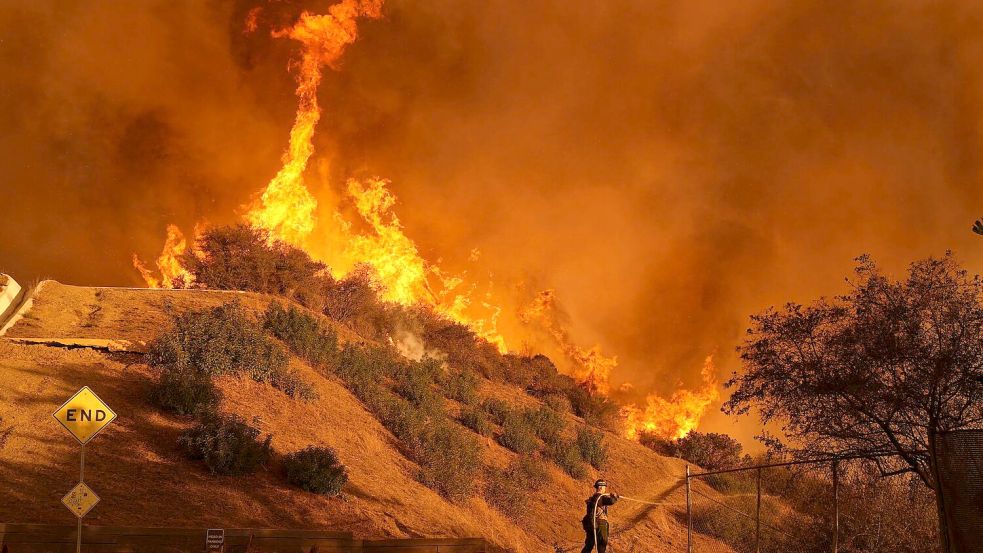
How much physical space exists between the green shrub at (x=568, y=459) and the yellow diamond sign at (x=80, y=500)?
2125 cm

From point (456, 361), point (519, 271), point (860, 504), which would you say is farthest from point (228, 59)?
point (860, 504)

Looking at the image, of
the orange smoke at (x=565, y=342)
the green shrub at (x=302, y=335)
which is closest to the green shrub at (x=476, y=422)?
the green shrub at (x=302, y=335)

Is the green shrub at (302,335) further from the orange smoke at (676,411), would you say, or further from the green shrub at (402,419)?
the orange smoke at (676,411)

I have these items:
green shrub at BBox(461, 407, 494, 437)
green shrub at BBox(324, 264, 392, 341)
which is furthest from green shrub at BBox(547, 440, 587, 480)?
green shrub at BBox(324, 264, 392, 341)

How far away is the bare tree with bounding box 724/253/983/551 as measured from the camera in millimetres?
15125

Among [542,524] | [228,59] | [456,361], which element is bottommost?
[542,524]

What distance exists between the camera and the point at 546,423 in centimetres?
3406

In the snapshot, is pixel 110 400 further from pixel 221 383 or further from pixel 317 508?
pixel 317 508

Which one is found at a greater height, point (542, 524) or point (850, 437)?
point (850, 437)

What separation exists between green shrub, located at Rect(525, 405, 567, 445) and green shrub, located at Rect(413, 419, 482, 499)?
17.1ft

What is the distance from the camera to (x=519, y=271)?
157ft

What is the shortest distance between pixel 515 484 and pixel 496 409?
616 centimetres

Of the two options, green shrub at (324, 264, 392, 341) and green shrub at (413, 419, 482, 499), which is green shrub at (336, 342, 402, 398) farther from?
green shrub at (324, 264, 392, 341)

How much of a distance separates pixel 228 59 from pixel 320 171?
496 inches
